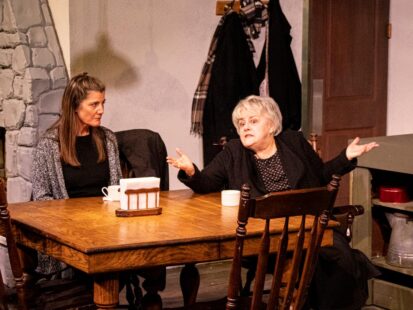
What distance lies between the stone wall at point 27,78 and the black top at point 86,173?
2.27 feet

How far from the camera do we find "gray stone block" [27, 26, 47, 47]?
15.4ft

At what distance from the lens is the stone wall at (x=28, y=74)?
4.69 metres

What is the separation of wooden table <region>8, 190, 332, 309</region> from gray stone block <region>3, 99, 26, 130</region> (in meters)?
1.24

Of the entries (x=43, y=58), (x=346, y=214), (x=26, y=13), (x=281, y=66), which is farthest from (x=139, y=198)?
(x=281, y=66)

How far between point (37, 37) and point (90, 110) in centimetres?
86

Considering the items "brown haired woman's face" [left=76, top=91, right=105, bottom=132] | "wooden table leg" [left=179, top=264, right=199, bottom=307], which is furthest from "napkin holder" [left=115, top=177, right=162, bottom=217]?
"brown haired woman's face" [left=76, top=91, right=105, bottom=132]

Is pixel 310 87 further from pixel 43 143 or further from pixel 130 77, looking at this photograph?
pixel 43 143

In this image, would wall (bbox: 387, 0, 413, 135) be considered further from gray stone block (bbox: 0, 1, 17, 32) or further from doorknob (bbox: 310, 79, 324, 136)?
gray stone block (bbox: 0, 1, 17, 32)

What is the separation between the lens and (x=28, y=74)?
184 inches

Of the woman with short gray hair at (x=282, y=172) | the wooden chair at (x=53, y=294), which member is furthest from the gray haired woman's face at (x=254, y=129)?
the wooden chair at (x=53, y=294)

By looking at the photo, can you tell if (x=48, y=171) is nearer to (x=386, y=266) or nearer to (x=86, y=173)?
(x=86, y=173)

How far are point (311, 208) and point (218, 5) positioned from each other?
2743 mm

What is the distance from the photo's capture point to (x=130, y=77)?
5.08 m

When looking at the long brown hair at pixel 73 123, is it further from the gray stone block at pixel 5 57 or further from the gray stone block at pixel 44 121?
the gray stone block at pixel 5 57
